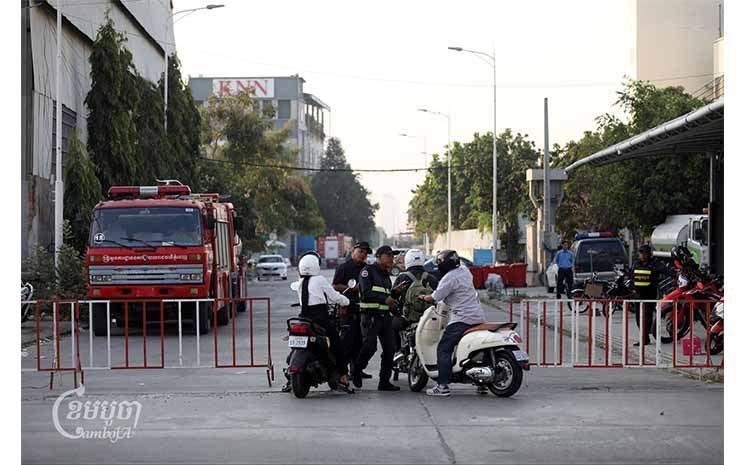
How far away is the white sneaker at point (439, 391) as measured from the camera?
12805 millimetres

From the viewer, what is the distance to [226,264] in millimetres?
26938

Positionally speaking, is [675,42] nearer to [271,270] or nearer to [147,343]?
[271,270]

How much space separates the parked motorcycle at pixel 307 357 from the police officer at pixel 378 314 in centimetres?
49

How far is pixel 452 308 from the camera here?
1301 centimetres

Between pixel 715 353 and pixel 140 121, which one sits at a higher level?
pixel 140 121

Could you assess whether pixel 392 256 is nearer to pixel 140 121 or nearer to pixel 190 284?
pixel 190 284

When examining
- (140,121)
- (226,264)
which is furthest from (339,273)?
(140,121)

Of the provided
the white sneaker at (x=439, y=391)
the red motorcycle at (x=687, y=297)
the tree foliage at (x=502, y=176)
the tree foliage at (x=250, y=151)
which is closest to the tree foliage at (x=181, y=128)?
the tree foliage at (x=250, y=151)

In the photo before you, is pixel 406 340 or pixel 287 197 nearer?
pixel 406 340

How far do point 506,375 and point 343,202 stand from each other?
115 metres

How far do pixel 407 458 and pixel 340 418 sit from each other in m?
2.29

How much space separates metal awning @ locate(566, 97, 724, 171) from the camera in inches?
842

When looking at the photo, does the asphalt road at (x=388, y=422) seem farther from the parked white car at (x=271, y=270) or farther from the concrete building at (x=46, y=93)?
the parked white car at (x=271, y=270)

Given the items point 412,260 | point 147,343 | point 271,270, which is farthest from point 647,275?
point 271,270
